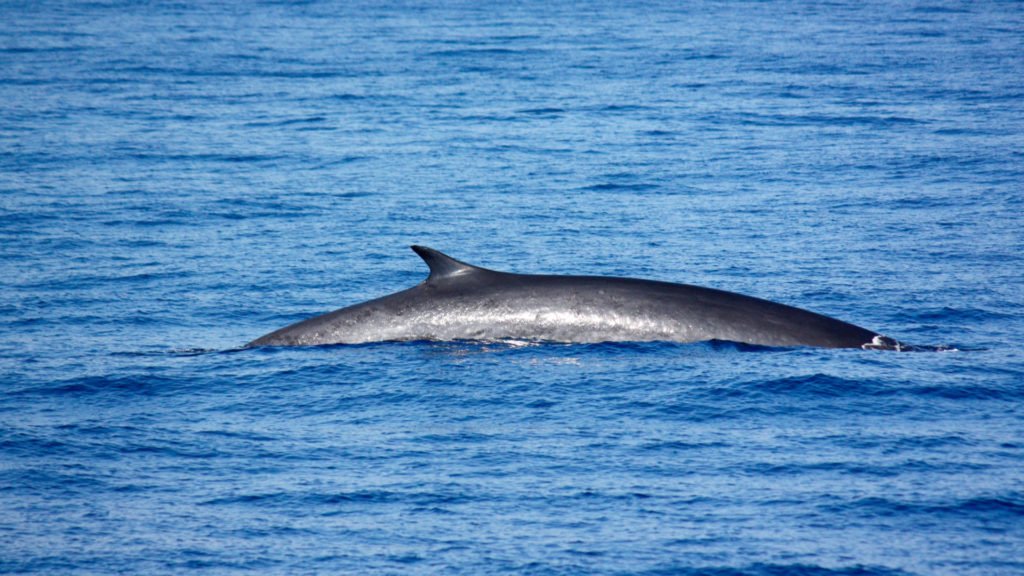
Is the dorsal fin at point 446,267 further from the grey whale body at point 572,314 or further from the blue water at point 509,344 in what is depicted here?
the blue water at point 509,344

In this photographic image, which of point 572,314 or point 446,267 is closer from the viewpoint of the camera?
point 572,314

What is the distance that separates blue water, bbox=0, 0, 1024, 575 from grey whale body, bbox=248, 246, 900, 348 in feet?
0.87

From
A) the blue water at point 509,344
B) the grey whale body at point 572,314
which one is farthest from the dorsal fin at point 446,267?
the blue water at point 509,344

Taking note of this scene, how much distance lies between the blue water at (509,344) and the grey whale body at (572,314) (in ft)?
0.87

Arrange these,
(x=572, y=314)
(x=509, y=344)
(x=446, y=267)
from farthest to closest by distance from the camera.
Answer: (x=446, y=267)
(x=572, y=314)
(x=509, y=344)

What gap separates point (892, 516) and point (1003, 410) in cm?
329

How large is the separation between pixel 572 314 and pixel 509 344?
736mm

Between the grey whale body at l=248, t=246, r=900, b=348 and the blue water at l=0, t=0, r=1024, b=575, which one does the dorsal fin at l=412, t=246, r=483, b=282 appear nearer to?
the grey whale body at l=248, t=246, r=900, b=348

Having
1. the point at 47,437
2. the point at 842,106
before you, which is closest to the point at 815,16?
the point at 842,106

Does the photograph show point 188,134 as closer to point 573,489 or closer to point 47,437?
point 47,437

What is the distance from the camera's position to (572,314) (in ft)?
47.1

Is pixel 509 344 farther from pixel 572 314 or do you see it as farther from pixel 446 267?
pixel 446 267

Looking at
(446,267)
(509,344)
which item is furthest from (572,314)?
(446,267)

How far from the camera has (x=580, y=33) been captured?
49.6 m
